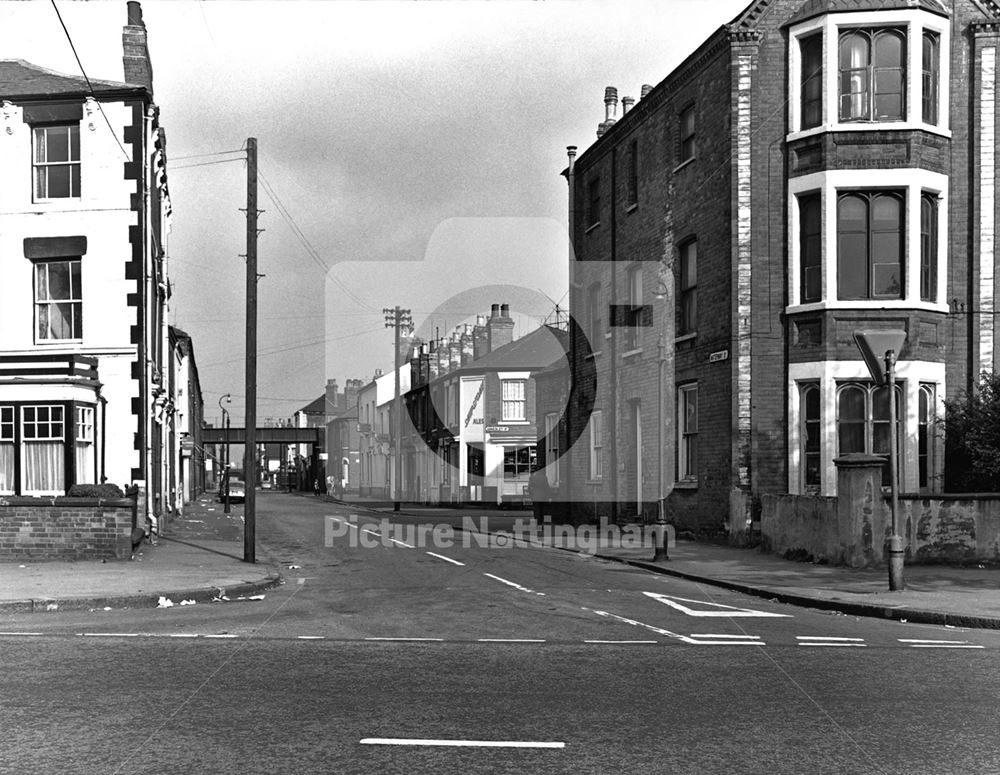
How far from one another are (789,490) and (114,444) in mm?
15765

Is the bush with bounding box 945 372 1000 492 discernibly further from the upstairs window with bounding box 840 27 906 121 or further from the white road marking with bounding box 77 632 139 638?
the white road marking with bounding box 77 632 139 638

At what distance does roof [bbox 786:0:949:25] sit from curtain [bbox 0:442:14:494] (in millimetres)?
19873

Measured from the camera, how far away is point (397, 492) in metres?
50.8

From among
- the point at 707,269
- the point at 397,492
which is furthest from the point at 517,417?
the point at 707,269

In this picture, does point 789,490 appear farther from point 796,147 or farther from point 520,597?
point 520,597

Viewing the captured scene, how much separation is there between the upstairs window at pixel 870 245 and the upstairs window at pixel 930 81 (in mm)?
1886

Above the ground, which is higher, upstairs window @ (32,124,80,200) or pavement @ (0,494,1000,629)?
upstairs window @ (32,124,80,200)

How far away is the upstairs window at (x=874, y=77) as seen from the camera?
72.9 ft

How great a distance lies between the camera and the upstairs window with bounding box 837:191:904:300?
2214 cm

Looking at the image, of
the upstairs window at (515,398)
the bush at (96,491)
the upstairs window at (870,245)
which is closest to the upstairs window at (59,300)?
the bush at (96,491)

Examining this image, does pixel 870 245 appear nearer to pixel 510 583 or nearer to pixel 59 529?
pixel 510 583

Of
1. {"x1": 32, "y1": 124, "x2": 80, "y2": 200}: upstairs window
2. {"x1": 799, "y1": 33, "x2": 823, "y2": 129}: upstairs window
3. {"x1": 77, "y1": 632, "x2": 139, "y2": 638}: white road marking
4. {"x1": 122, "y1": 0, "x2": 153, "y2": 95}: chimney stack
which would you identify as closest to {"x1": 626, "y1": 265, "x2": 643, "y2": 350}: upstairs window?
{"x1": 799, "y1": 33, "x2": 823, "y2": 129}: upstairs window

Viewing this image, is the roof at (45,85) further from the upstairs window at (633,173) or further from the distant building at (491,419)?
the distant building at (491,419)

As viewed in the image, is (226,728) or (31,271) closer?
(226,728)
